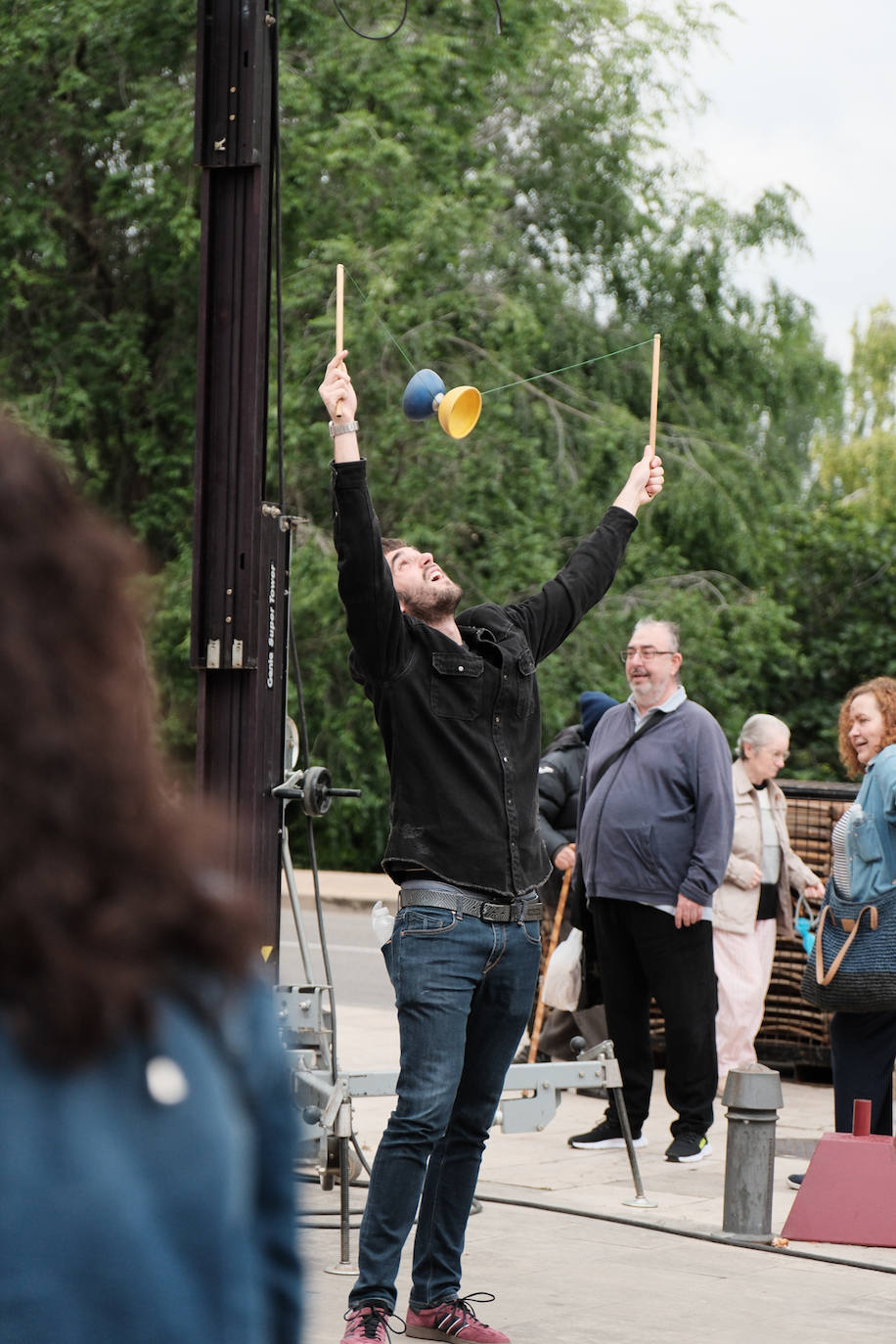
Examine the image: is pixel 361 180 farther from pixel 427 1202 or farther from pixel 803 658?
pixel 427 1202

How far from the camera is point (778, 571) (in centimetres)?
2242

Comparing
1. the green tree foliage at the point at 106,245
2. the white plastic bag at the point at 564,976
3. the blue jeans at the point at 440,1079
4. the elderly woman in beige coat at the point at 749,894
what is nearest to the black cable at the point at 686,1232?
the blue jeans at the point at 440,1079

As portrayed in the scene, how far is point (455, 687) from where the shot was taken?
14.8 ft

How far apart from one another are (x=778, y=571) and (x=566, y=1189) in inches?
656

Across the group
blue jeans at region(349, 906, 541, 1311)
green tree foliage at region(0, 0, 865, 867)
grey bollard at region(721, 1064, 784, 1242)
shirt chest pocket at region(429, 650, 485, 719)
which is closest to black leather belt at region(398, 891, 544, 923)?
blue jeans at region(349, 906, 541, 1311)

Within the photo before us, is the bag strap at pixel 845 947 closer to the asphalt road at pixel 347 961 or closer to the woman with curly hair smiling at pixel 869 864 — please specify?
the woman with curly hair smiling at pixel 869 864

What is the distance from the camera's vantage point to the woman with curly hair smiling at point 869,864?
6309mm

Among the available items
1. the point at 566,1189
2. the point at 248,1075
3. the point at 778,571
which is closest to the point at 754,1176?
the point at 566,1189

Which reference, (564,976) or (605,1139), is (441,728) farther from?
(564,976)

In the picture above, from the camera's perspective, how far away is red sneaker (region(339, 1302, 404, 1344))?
4293mm

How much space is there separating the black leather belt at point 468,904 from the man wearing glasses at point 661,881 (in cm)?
256

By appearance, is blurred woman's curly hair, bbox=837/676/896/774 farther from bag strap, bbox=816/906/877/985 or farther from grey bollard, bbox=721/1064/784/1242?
Result: grey bollard, bbox=721/1064/784/1242

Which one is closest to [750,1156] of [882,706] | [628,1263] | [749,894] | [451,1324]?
[628,1263]

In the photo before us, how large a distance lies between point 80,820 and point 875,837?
5.51 meters
